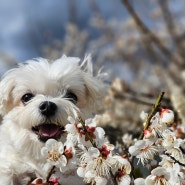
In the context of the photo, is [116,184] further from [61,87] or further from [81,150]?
[61,87]

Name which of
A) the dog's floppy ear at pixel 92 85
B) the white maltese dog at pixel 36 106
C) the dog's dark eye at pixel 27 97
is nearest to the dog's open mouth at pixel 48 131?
the white maltese dog at pixel 36 106

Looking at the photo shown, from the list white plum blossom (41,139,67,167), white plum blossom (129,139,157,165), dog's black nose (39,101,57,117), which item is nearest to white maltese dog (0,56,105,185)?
dog's black nose (39,101,57,117)

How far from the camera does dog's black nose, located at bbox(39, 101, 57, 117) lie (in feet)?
4.85

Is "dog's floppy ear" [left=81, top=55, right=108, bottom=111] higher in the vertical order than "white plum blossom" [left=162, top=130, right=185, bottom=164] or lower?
lower

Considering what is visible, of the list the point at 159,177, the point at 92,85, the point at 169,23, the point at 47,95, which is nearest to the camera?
the point at 159,177

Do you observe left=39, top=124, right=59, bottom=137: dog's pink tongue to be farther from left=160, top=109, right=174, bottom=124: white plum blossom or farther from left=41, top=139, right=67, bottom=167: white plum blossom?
left=160, top=109, right=174, bottom=124: white plum blossom


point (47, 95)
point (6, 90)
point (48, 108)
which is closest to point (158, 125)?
point (48, 108)

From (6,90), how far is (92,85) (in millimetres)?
355

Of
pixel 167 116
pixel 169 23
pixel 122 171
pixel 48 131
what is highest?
pixel 167 116

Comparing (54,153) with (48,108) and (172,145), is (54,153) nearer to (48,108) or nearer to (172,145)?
(172,145)

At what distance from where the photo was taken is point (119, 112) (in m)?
4.16

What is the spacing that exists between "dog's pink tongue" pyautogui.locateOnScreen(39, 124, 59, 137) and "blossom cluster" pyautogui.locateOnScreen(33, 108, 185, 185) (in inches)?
15.1

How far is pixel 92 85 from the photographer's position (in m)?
1.76

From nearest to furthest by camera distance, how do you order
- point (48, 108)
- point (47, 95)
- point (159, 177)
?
1. point (159, 177)
2. point (48, 108)
3. point (47, 95)
